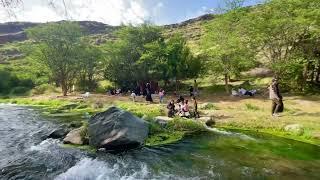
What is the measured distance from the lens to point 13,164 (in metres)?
21.1

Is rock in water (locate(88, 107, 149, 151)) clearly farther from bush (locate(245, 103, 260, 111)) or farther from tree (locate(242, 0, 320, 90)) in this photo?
tree (locate(242, 0, 320, 90))


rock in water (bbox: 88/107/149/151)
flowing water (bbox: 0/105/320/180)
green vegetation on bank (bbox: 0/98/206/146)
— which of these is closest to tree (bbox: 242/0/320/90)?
green vegetation on bank (bbox: 0/98/206/146)

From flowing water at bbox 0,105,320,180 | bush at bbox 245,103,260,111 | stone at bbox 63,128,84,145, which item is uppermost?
bush at bbox 245,103,260,111

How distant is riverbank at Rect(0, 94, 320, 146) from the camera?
28.1 m

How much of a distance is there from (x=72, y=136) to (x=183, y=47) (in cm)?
4162

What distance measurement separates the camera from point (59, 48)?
73.2 meters

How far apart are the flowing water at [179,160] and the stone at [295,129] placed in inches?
66.8

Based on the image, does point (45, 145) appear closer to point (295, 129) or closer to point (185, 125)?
point (185, 125)

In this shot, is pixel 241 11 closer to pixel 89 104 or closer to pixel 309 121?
pixel 89 104

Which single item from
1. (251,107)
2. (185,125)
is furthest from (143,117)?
(251,107)

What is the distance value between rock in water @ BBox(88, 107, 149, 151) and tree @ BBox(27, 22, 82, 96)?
4698 centimetres

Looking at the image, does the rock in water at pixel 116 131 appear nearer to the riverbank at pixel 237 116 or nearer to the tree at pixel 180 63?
the riverbank at pixel 237 116

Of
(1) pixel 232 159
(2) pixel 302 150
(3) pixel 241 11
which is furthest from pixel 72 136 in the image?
(3) pixel 241 11

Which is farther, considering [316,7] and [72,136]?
[316,7]
